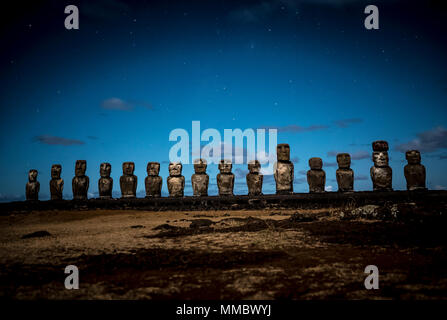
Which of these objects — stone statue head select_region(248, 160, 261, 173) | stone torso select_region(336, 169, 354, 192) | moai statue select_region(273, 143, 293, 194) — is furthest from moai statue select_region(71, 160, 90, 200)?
stone torso select_region(336, 169, 354, 192)

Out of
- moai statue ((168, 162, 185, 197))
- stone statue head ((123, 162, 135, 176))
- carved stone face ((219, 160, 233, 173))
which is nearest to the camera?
carved stone face ((219, 160, 233, 173))

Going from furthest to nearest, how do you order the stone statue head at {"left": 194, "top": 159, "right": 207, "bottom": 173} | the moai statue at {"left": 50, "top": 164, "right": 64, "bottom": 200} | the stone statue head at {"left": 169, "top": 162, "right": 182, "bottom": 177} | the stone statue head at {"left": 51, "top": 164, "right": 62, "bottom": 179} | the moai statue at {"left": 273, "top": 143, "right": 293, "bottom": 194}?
the stone statue head at {"left": 51, "top": 164, "right": 62, "bottom": 179} < the moai statue at {"left": 50, "top": 164, "right": 64, "bottom": 200} < the stone statue head at {"left": 169, "top": 162, "right": 182, "bottom": 177} < the stone statue head at {"left": 194, "top": 159, "right": 207, "bottom": 173} < the moai statue at {"left": 273, "top": 143, "right": 293, "bottom": 194}

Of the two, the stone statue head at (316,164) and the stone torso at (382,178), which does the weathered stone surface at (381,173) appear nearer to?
the stone torso at (382,178)

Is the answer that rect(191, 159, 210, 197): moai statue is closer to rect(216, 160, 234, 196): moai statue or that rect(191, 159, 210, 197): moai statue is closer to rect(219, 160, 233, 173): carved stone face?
rect(216, 160, 234, 196): moai statue

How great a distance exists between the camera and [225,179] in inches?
482

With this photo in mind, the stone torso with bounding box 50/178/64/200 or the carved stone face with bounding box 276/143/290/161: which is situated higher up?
the carved stone face with bounding box 276/143/290/161

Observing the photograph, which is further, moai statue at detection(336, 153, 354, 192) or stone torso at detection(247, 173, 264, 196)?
stone torso at detection(247, 173, 264, 196)

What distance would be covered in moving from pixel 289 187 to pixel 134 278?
9.27m

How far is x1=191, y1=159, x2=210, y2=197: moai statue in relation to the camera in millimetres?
12531

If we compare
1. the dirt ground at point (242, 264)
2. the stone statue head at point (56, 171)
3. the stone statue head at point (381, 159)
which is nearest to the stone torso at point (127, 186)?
the stone statue head at point (56, 171)

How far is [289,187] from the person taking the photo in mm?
11602

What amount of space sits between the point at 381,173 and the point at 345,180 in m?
1.24
